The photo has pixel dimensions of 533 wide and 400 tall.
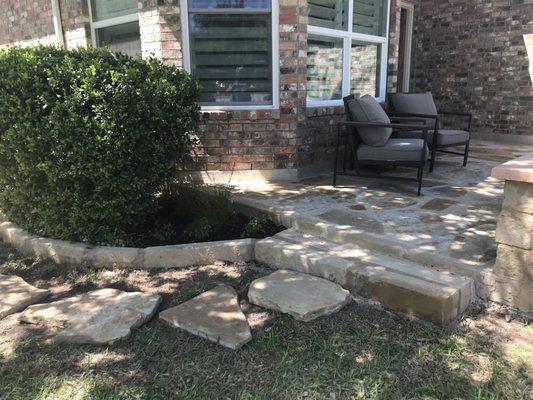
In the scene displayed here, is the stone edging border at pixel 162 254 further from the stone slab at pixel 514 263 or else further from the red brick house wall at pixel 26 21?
the red brick house wall at pixel 26 21

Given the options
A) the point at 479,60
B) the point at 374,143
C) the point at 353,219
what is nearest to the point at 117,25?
the point at 374,143

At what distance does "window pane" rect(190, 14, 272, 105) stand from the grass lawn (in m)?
2.93

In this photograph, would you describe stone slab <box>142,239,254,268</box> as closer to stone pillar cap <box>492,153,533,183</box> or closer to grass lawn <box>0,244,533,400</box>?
grass lawn <box>0,244,533,400</box>

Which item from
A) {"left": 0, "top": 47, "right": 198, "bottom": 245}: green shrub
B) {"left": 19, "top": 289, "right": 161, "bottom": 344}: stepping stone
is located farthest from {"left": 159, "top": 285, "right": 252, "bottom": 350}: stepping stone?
{"left": 0, "top": 47, "right": 198, "bottom": 245}: green shrub

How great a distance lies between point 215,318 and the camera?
2682 mm

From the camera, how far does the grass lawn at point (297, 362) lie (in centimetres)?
211

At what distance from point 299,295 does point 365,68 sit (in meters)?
4.30

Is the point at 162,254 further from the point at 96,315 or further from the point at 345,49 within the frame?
the point at 345,49

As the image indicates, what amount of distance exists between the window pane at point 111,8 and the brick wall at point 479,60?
19.8 feet

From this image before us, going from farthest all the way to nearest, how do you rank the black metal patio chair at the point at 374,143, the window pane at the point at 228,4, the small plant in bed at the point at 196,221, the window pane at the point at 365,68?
the window pane at the point at 365,68 < the window pane at the point at 228,4 < the black metal patio chair at the point at 374,143 < the small plant in bed at the point at 196,221

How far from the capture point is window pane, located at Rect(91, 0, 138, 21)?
543 centimetres

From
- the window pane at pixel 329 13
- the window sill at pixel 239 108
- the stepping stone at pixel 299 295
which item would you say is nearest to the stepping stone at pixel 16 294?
Answer: the stepping stone at pixel 299 295

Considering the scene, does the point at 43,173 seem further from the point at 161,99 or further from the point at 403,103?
the point at 403,103

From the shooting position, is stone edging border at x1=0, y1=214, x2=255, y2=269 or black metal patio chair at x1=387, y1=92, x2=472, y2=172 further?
black metal patio chair at x1=387, y1=92, x2=472, y2=172
